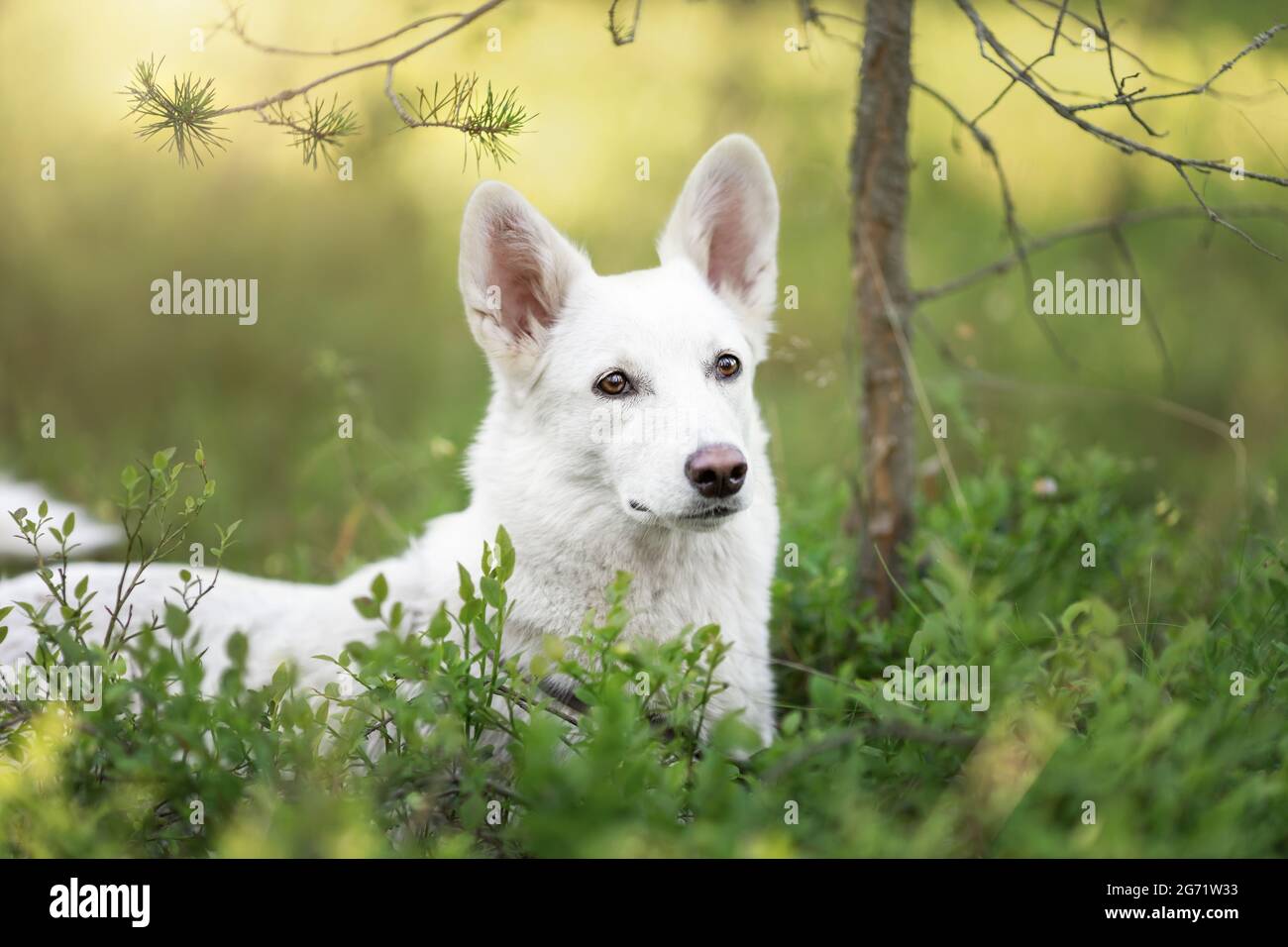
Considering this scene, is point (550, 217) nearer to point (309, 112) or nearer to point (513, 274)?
point (513, 274)

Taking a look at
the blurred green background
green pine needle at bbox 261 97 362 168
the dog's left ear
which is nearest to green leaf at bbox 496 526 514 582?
green pine needle at bbox 261 97 362 168

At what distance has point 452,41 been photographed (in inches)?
314

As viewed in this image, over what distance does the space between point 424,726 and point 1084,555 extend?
2.52m

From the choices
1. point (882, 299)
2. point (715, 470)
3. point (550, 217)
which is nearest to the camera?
point (715, 470)

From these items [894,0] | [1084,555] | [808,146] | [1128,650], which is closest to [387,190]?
[808,146]

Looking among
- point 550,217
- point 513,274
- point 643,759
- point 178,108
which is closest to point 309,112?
point 178,108

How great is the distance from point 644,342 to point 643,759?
4.80 feet

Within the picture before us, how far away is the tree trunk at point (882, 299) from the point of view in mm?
3840

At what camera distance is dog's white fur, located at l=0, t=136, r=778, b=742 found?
3.11m

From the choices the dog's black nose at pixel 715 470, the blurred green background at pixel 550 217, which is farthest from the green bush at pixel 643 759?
the blurred green background at pixel 550 217

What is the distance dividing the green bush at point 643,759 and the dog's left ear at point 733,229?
1.46m

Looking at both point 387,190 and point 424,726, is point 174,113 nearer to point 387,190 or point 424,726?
point 424,726

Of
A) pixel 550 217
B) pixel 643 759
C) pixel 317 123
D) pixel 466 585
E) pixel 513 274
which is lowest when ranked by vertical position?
pixel 643 759

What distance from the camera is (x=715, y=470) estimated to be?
2822mm
